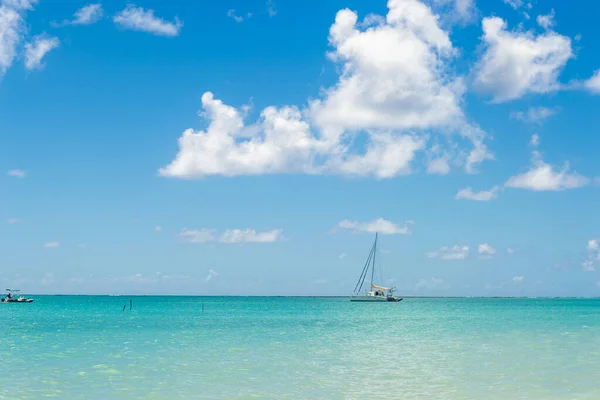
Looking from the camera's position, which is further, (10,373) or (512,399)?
(10,373)

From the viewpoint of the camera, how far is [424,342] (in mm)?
57812

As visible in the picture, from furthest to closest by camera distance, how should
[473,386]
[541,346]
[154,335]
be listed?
[154,335]
[541,346]
[473,386]

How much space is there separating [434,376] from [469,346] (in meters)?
19.0

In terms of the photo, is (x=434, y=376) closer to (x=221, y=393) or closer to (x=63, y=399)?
(x=221, y=393)

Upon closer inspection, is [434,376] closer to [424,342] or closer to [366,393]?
[366,393]

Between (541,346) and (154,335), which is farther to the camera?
(154,335)

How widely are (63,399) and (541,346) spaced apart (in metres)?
39.5

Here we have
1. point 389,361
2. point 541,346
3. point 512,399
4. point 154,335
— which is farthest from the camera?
point 154,335

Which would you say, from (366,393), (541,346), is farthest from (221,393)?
(541,346)

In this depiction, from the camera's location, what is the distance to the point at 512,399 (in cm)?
2959

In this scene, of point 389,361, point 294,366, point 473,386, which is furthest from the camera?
point 389,361

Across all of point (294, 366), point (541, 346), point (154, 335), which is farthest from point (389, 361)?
point (154, 335)

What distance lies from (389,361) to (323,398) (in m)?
14.0

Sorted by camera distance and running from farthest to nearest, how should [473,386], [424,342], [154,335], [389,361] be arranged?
1. [154,335]
2. [424,342]
3. [389,361]
4. [473,386]
